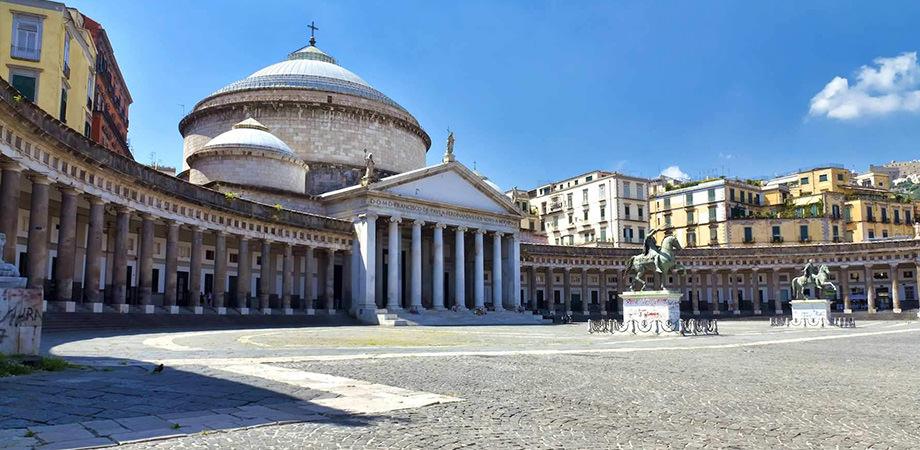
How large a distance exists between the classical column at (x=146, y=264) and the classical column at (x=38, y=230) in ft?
26.1

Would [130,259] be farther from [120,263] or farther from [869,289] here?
[869,289]

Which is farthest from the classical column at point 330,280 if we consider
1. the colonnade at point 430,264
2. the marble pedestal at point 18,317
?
the marble pedestal at point 18,317

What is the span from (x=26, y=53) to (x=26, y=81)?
57.0 inches

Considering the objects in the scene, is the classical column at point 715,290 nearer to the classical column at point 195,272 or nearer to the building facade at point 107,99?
the classical column at point 195,272

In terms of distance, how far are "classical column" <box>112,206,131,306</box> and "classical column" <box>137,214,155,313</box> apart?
1.25 meters

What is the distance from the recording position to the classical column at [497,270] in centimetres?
6122

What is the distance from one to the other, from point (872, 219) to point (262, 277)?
7764cm

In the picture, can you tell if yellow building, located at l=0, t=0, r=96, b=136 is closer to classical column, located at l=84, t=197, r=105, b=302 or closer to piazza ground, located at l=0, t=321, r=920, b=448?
classical column, located at l=84, t=197, r=105, b=302

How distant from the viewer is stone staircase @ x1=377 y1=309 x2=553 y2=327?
1938 inches

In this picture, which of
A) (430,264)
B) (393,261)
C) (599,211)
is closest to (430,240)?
(430,264)

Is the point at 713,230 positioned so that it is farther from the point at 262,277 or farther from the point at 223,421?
the point at 223,421

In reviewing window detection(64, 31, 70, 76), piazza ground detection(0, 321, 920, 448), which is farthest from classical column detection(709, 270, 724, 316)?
piazza ground detection(0, 321, 920, 448)

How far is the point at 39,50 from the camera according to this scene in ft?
126

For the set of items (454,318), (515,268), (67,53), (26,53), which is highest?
(67,53)
